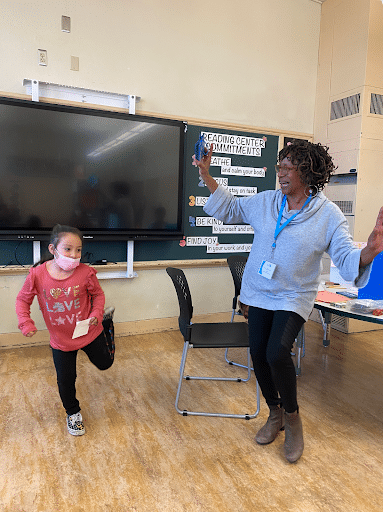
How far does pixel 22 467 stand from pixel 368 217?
12.7ft

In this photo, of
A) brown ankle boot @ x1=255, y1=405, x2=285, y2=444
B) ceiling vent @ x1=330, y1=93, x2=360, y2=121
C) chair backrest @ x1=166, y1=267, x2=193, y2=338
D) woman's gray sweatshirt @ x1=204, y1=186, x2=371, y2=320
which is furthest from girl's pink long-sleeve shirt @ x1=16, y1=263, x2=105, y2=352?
ceiling vent @ x1=330, y1=93, x2=360, y2=121

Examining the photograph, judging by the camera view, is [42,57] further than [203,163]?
Yes

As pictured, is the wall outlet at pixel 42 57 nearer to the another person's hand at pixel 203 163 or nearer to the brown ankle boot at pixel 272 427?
the another person's hand at pixel 203 163

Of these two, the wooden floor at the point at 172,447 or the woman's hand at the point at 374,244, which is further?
the wooden floor at the point at 172,447

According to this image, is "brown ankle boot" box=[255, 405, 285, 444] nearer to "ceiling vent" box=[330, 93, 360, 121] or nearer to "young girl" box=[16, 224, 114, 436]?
"young girl" box=[16, 224, 114, 436]

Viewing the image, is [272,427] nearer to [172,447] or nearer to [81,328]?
[172,447]

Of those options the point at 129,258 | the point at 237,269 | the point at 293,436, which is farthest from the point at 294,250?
the point at 129,258

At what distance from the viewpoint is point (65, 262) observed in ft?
7.02

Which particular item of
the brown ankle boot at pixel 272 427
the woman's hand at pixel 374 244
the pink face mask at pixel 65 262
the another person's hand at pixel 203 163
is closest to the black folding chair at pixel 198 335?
the brown ankle boot at pixel 272 427

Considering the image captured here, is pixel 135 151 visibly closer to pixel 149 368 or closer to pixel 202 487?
pixel 149 368

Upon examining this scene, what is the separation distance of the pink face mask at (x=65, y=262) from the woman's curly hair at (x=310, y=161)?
1.24 metres

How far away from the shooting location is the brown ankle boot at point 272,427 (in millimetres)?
2186

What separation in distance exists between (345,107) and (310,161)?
9.50 feet

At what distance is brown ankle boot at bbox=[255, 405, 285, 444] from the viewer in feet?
7.17
